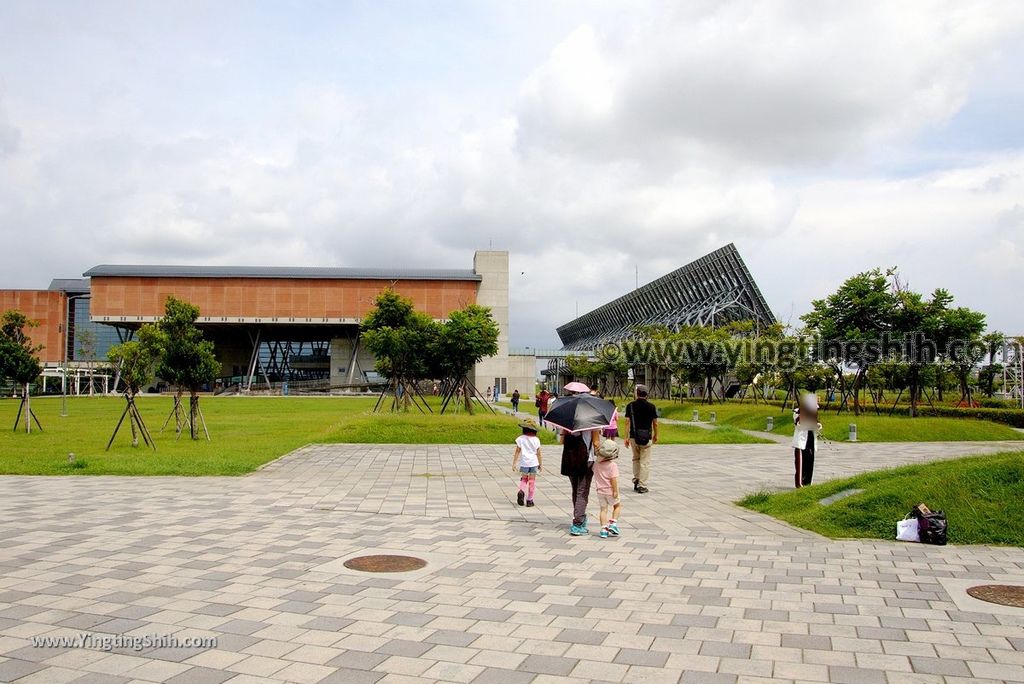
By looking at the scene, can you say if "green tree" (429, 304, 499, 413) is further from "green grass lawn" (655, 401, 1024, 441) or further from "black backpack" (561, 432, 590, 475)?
"black backpack" (561, 432, 590, 475)

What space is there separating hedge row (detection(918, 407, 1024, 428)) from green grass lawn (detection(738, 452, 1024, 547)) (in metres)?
20.0

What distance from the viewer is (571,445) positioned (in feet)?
28.2

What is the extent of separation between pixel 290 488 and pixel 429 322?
72.9ft

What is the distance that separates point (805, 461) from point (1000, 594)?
20.4 ft

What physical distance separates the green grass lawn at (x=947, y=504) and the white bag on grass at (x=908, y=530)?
6.6 inches

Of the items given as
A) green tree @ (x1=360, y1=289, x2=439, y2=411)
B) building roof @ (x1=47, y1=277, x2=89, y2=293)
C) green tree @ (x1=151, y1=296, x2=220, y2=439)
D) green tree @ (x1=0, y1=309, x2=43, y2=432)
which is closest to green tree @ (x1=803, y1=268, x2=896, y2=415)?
green tree @ (x1=360, y1=289, x2=439, y2=411)

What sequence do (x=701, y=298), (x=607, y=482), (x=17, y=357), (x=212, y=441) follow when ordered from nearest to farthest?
(x=607, y=482) < (x=212, y=441) < (x=17, y=357) < (x=701, y=298)

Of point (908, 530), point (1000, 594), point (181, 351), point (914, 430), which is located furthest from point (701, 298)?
point (1000, 594)

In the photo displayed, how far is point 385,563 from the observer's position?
7062 millimetres

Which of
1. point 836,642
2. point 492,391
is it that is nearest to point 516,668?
point 836,642

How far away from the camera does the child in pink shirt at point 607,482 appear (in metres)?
8.42

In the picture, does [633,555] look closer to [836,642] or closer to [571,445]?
[571,445]

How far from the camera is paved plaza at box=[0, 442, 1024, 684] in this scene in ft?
14.5

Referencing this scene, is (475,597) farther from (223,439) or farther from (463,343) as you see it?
(463,343)
